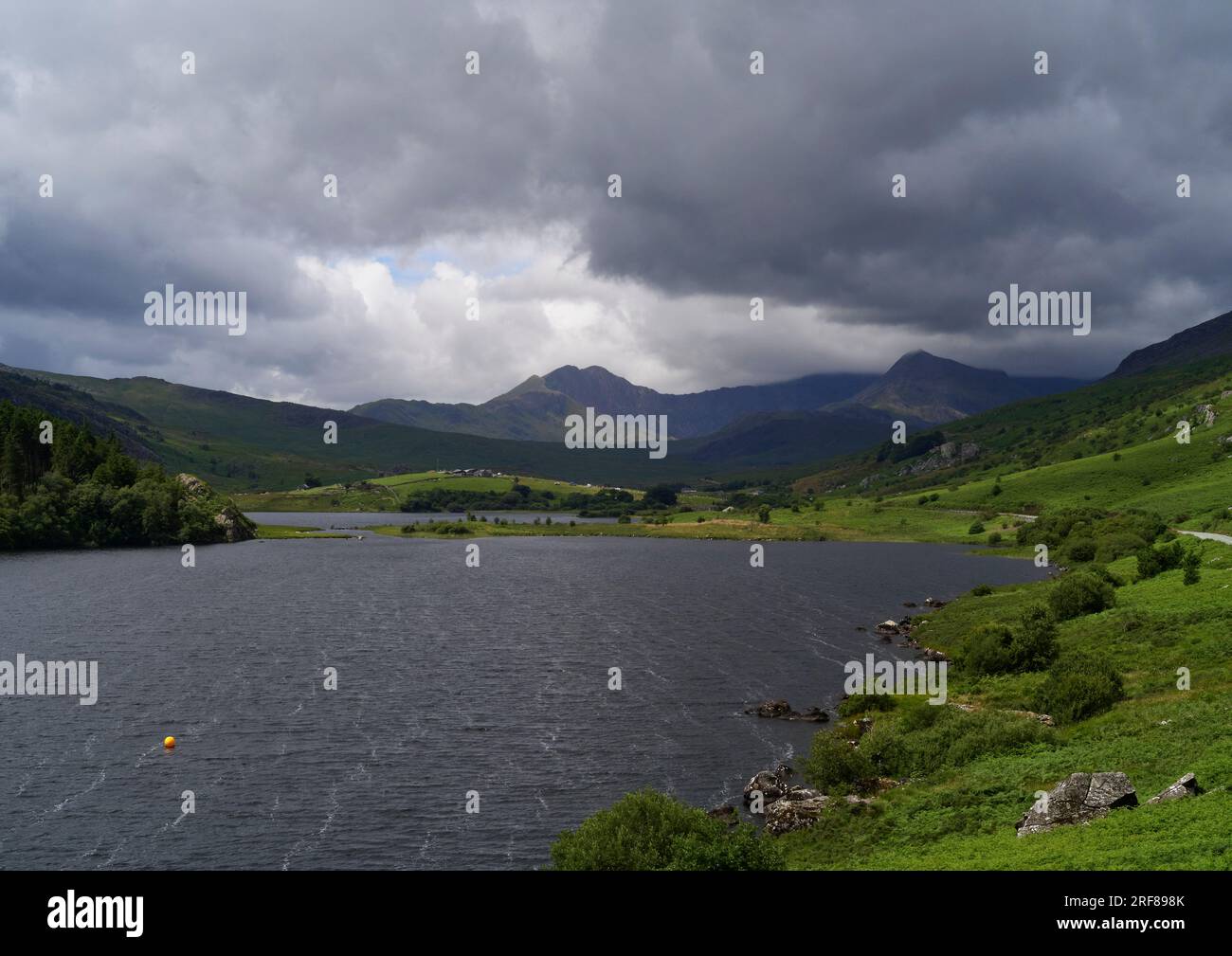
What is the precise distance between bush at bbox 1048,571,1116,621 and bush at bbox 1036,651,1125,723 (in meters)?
35.8

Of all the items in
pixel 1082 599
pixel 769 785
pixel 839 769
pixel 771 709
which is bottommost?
pixel 769 785

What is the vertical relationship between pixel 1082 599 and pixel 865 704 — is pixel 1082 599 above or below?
above

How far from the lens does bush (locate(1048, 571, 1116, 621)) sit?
9156 centimetres

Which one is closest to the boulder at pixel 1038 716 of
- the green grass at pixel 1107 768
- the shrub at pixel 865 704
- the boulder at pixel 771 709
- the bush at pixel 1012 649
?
the green grass at pixel 1107 768

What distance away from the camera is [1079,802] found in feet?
115

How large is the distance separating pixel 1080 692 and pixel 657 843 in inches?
1385

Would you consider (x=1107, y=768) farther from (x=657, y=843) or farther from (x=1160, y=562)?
(x=1160, y=562)

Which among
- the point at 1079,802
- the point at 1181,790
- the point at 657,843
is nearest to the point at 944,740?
the point at 1079,802

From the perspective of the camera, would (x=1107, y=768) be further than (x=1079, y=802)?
Yes

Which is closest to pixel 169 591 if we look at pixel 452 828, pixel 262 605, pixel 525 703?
pixel 262 605

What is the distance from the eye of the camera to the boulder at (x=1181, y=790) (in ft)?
108

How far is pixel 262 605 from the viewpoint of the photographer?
131750 mm

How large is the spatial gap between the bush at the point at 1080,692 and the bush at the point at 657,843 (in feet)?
96.7
